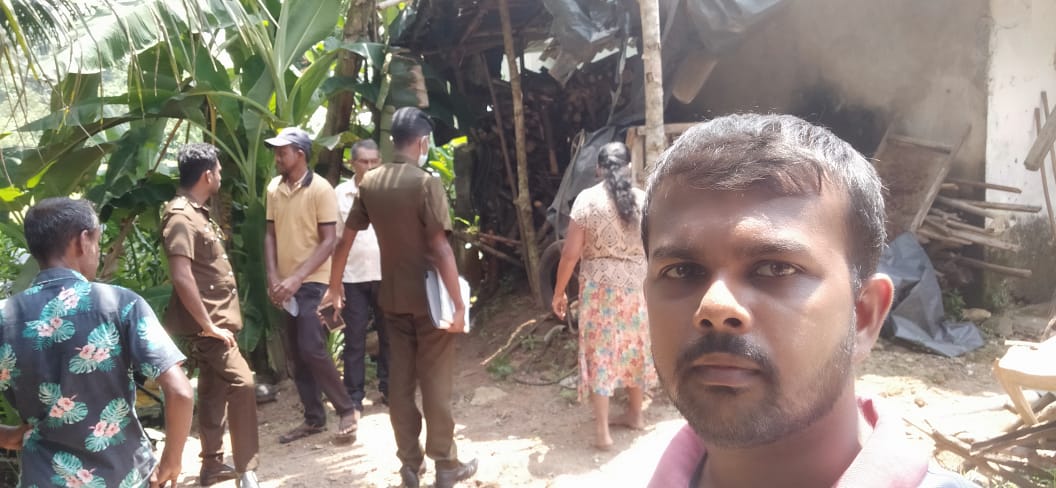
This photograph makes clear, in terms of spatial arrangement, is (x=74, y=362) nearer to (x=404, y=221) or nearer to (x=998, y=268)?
(x=404, y=221)

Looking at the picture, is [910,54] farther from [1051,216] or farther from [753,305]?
[753,305]

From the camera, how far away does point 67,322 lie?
8.03 feet

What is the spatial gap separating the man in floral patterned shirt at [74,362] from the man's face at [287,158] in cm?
225

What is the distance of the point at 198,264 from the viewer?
414cm

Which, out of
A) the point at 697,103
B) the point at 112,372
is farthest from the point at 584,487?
the point at 697,103

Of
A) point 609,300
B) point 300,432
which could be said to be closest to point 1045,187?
point 609,300

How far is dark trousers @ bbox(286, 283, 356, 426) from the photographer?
4.98 meters

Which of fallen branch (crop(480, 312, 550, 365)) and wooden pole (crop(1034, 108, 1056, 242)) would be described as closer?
wooden pole (crop(1034, 108, 1056, 242))

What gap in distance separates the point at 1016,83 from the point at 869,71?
1063 millimetres

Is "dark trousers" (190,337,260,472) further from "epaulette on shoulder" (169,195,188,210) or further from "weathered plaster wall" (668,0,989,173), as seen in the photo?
"weathered plaster wall" (668,0,989,173)

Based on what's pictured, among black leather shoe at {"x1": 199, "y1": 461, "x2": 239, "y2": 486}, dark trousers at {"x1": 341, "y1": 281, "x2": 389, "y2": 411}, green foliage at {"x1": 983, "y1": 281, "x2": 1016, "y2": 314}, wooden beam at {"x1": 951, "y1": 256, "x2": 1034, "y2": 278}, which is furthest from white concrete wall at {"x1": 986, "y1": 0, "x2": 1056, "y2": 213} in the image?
black leather shoe at {"x1": 199, "y1": 461, "x2": 239, "y2": 486}

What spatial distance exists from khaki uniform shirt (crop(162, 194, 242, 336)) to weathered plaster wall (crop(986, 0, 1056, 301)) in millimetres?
5579

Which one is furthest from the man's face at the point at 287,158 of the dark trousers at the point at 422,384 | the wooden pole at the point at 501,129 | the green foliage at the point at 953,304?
the green foliage at the point at 953,304

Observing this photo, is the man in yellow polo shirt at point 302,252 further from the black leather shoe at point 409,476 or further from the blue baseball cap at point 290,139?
the black leather shoe at point 409,476
